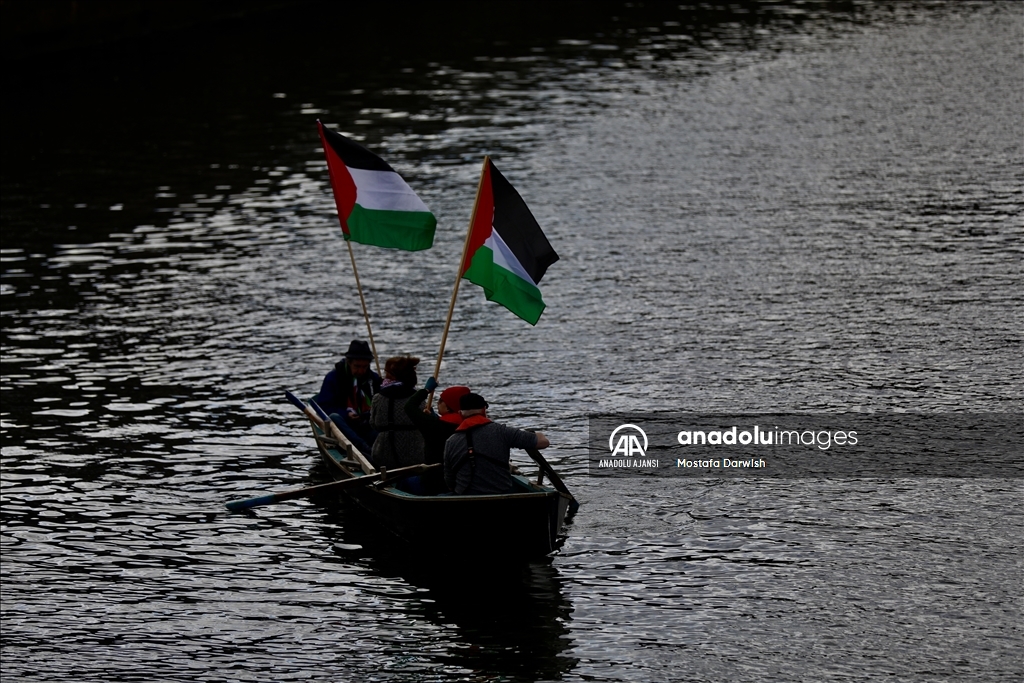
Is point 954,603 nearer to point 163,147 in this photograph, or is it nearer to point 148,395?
point 148,395

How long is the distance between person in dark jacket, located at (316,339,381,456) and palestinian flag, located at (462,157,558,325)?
310 centimetres

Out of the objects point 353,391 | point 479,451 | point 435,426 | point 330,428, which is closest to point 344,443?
point 330,428

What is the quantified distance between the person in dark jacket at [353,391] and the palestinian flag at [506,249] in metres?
3.10

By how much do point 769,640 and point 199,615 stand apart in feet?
22.1

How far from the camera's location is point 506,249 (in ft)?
59.2

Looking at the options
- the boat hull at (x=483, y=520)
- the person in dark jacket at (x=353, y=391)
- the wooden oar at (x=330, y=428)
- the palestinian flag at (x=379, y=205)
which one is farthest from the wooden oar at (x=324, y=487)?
the palestinian flag at (x=379, y=205)

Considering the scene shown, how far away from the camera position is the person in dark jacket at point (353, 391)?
20.5 m

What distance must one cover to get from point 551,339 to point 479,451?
31.6 feet

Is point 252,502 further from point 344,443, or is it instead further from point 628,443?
point 628,443

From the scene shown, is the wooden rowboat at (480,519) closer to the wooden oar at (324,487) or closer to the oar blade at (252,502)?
the wooden oar at (324,487)

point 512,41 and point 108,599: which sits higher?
point 512,41

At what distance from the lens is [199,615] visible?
1703cm

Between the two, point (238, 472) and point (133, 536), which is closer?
point (133, 536)

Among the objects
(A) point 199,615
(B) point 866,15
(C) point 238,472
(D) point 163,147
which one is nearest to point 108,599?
(A) point 199,615
